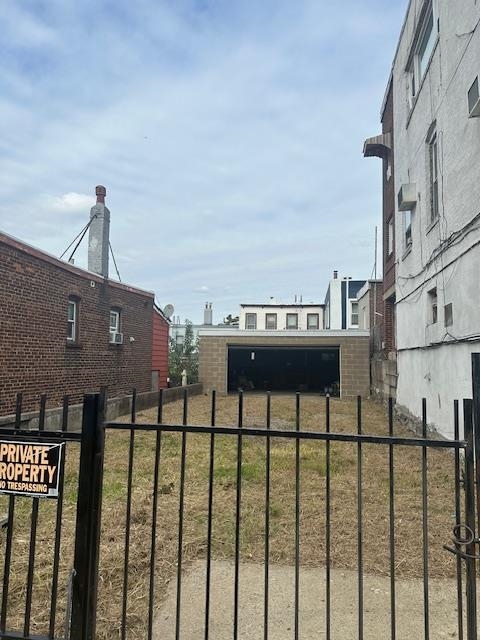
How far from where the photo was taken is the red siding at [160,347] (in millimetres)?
18609

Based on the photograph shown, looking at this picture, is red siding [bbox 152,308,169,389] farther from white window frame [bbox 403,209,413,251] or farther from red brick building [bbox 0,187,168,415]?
white window frame [bbox 403,209,413,251]

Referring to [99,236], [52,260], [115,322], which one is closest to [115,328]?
[115,322]

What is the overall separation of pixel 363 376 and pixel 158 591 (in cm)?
1656

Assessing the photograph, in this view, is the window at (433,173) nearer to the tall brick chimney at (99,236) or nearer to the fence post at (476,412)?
the fence post at (476,412)

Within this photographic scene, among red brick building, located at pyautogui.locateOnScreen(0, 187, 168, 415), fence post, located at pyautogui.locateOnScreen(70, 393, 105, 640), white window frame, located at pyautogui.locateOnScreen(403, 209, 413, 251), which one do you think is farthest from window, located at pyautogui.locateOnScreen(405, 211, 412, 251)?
fence post, located at pyautogui.locateOnScreen(70, 393, 105, 640)

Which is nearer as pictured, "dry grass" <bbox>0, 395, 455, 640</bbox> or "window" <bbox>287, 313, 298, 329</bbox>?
"dry grass" <bbox>0, 395, 455, 640</bbox>

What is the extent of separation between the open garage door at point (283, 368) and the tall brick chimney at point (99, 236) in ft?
42.2

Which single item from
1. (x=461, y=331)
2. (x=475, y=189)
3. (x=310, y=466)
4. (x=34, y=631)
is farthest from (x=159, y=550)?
(x=475, y=189)

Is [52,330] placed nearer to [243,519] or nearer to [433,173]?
[243,519]

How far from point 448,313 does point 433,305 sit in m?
1.60

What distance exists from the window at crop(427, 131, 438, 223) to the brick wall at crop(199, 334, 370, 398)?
1029cm

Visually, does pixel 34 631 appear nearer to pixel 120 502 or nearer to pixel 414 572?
pixel 120 502

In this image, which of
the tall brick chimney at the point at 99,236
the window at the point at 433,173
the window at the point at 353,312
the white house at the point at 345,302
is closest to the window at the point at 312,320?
the white house at the point at 345,302

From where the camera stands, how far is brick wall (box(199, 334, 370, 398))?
1878 cm
